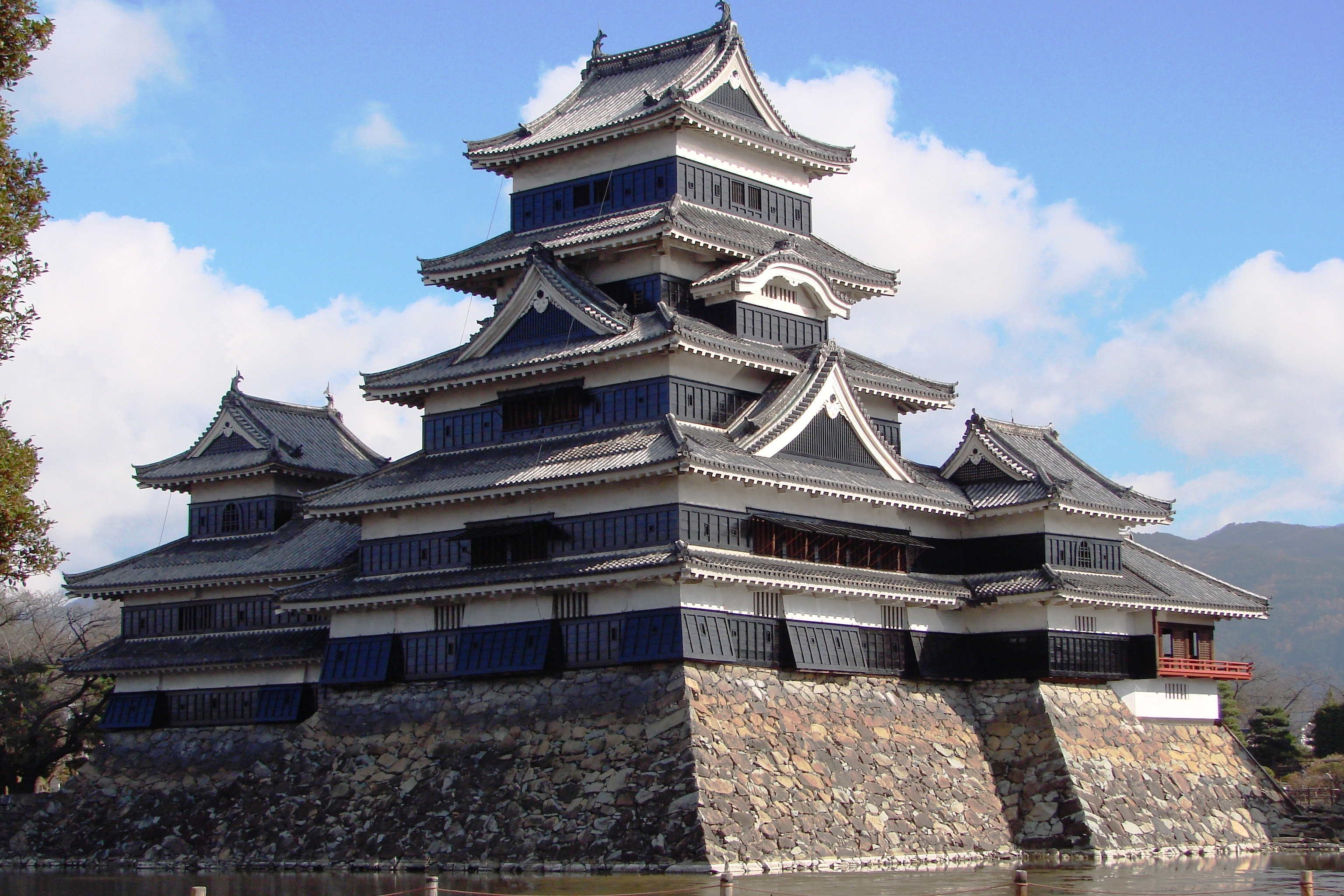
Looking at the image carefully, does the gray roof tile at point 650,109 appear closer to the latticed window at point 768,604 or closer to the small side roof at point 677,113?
the small side roof at point 677,113

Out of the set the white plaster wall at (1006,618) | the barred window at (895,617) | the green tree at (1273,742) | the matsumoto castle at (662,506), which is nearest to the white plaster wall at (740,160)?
the matsumoto castle at (662,506)

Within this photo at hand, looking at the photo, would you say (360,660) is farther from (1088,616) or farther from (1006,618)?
(1088,616)

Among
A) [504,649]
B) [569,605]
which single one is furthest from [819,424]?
[504,649]

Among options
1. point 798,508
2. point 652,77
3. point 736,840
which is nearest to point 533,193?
point 652,77

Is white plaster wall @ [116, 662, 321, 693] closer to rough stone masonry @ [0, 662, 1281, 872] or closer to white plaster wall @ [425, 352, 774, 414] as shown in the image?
rough stone masonry @ [0, 662, 1281, 872]

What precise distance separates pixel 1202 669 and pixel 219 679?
28.4 metres

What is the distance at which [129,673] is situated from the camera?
163 feet

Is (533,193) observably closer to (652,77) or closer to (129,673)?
(652,77)

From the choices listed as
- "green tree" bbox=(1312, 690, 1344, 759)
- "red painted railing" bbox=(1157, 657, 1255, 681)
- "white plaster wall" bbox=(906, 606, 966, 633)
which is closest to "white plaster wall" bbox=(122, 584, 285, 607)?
"white plaster wall" bbox=(906, 606, 966, 633)

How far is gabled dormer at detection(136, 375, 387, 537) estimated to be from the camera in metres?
51.6

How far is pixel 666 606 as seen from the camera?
38.1 meters

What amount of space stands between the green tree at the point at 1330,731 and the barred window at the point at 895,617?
2387 cm

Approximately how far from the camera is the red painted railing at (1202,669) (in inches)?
1857

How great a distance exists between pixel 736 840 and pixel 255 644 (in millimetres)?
18862
